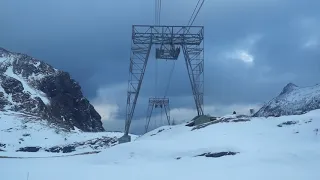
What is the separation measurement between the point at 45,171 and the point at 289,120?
1648 cm

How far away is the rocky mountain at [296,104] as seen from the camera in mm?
53031

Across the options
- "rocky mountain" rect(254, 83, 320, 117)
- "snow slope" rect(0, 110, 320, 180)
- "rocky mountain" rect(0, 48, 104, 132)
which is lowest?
"snow slope" rect(0, 110, 320, 180)

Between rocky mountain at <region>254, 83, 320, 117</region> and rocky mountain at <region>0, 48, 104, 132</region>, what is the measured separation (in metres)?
46.4

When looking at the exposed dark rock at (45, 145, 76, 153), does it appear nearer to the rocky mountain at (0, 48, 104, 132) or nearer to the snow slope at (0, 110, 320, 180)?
the rocky mountain at (0, 48, 104, 132)

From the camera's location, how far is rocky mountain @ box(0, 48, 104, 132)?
93.8 m

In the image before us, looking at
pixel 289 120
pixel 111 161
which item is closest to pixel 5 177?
pixel 111 161

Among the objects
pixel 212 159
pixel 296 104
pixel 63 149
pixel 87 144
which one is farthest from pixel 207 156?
pixel 87 144

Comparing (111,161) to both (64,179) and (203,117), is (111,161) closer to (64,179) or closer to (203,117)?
(64,179)

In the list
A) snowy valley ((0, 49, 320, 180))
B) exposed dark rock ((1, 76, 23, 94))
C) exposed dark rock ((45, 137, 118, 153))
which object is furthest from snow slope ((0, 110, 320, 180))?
exposed dark rock ((1, 76, 23, 94))

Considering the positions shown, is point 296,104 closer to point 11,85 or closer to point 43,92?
point 11,85

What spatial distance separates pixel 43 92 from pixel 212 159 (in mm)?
91133

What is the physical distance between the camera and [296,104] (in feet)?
196

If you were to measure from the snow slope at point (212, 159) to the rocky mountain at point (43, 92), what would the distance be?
67937 mm

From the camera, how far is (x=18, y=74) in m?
110
